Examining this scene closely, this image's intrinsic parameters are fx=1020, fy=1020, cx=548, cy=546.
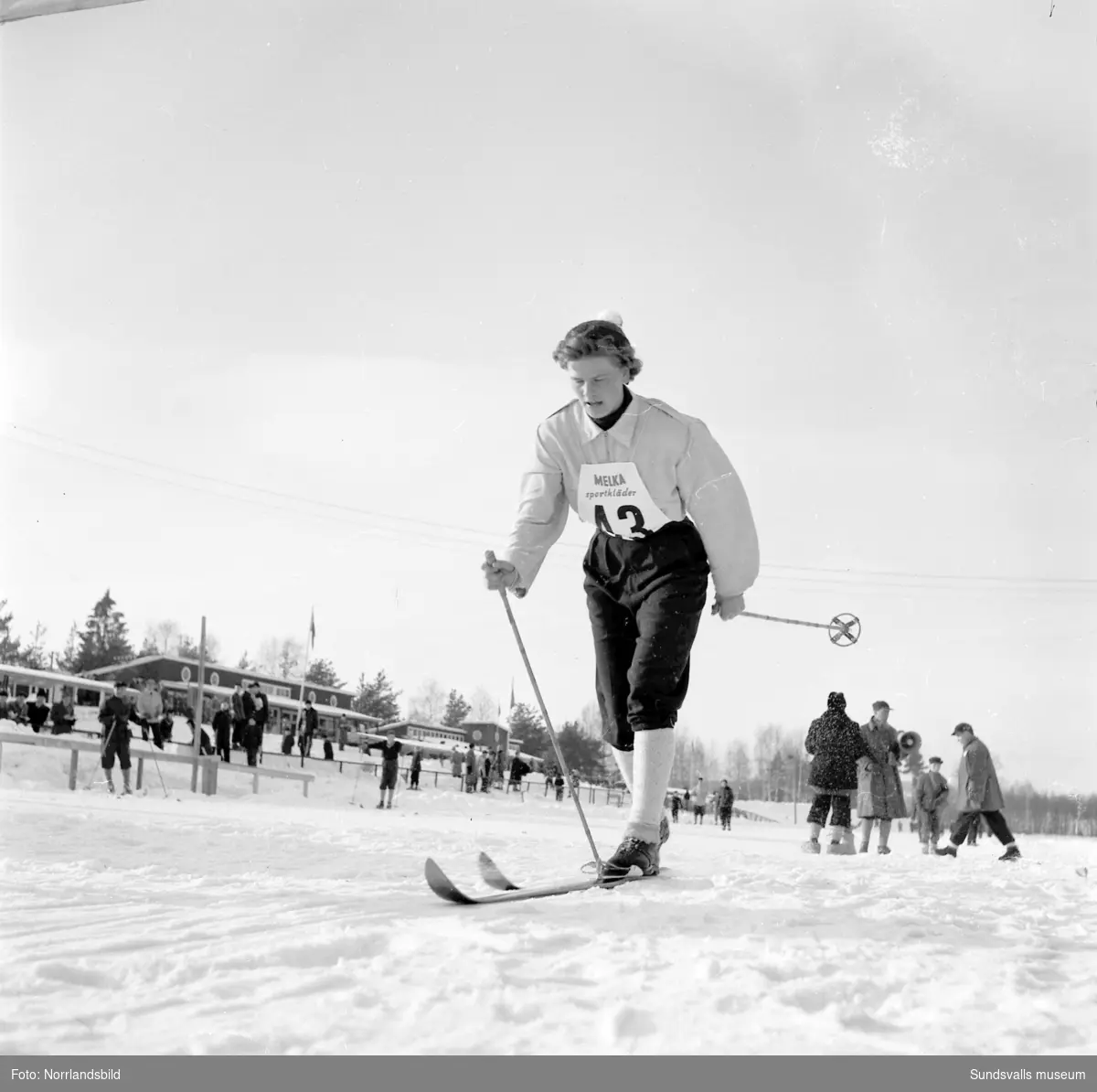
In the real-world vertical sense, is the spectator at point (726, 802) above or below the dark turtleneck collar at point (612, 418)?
below

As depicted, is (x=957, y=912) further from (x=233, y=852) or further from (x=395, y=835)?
(x=395, y=835)

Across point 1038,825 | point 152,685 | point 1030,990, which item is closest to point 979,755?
point 1038,825

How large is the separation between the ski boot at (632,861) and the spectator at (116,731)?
26.3ft

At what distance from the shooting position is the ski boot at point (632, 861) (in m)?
2.82

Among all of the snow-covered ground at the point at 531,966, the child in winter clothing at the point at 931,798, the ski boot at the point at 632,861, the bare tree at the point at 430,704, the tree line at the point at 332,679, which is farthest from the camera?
the bare tree at the point at 430,704

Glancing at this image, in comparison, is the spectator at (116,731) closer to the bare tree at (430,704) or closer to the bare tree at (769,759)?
the bare tree at (769,759)

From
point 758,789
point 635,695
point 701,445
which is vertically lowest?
point 758,789

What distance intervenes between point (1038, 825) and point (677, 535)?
4535mm

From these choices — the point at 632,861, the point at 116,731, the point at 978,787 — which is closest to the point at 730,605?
the point at 632,861

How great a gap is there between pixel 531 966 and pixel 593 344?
6.44ft

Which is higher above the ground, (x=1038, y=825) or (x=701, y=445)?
(x=701, y=445)

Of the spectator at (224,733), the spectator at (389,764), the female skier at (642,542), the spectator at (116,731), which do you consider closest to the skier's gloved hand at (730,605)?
the female skier at (642,542)

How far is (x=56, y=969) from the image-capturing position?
1.62 meters

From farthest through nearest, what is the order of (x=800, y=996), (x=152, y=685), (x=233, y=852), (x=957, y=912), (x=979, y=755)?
(x=152, y=685) → (x=979, y=755) → (x=233, y=852) → (x=957, y=912) → (x=800, y=996)
